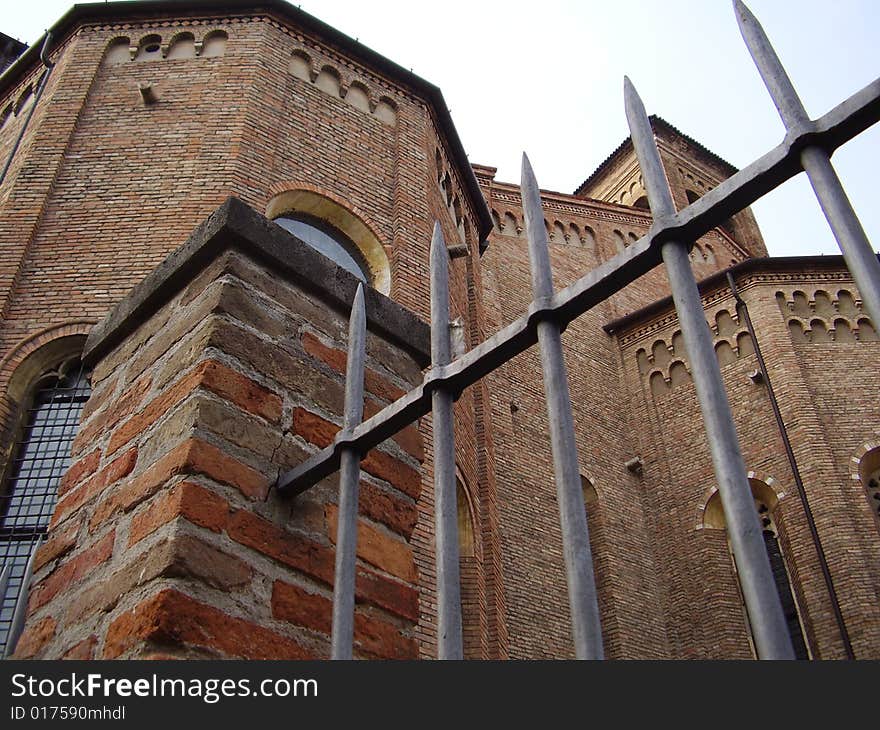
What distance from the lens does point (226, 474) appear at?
2.06m

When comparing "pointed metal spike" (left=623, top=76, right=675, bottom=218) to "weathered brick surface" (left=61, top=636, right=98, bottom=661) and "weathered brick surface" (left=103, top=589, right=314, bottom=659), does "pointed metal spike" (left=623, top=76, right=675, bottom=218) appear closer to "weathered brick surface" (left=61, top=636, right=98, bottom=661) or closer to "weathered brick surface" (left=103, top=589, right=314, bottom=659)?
"weathered brick surface" (left=103, top=589, right=314, bottom=659)

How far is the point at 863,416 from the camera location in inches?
521

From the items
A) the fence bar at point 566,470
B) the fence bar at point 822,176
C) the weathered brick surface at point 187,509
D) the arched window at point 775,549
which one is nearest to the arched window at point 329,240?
the arched window at point 775,549

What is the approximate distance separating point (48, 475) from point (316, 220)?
12.8 ft

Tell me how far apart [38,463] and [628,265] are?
7100 mm

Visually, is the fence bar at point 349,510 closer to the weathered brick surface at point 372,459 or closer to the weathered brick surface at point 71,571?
the weathered brick surface at point 372,459

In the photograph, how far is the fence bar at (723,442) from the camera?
1.27 meters

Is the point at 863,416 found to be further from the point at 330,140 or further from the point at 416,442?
the point at 416,442

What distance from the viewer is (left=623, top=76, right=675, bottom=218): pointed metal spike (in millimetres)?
1688

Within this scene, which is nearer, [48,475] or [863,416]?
[48,475]

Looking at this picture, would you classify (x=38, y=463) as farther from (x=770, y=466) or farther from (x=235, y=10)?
(x=770, y=466)

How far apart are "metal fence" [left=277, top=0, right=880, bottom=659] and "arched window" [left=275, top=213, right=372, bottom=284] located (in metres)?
7.56

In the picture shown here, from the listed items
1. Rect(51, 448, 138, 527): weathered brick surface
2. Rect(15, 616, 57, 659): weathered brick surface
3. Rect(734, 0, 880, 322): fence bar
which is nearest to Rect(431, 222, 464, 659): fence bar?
Rect(734, 0, 880, 322): fence bar

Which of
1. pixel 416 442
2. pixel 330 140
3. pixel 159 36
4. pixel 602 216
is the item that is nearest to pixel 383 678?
pixel 416 442
